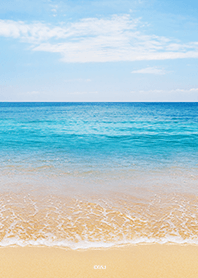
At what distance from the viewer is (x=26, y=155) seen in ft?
48.7

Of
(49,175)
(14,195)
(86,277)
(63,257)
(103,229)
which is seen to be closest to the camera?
(86,277)

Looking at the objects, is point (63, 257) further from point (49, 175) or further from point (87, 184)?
point (49, 175)

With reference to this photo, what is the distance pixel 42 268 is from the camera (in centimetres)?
487

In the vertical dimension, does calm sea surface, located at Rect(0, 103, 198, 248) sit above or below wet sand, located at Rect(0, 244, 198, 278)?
above

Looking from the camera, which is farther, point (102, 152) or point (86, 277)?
point (102, 152)

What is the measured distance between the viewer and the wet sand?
15.5ft

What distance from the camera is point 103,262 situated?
5043 mm

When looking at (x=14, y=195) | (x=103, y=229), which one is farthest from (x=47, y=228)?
(x=14, y=195)

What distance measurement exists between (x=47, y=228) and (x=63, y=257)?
1333 millimetres

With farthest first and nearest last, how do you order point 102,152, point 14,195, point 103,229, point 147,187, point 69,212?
1. point 102,152
2. point 147,187
3. point 14,195
4. point 69,212
5. point 103,229

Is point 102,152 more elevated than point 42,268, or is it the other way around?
point 102,152

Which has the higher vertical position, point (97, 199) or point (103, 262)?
point (97, 199)

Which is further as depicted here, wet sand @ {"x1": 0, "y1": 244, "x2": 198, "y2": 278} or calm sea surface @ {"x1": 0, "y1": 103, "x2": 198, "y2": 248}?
calm sea surface @ {"x1": 0, "y1": 103, "x2": 198, "y2": 248}

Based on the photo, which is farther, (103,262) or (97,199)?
(97,199)
